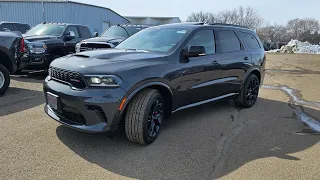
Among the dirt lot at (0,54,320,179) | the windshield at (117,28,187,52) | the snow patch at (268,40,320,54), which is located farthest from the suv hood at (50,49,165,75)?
the snow patch at (268,40,320,54)

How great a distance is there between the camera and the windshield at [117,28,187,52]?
4.95 meters

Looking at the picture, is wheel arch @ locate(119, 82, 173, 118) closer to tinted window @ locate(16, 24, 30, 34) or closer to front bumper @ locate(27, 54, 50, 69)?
front bumper @ locate(27, 54, 50, 69)

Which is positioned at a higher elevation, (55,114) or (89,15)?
(89,15)

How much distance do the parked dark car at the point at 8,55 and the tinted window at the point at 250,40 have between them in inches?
201

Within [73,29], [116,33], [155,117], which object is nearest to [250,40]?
[155,117]

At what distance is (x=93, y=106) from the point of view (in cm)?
378

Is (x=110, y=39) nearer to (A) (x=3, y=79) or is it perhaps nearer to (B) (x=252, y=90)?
(A) (x=3, y=79)

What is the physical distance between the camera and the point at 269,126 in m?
5.49

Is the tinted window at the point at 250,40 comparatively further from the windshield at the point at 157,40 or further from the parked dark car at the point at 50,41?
the parked dark car at the point at 50,41

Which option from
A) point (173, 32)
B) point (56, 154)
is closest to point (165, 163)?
point (56, 154)

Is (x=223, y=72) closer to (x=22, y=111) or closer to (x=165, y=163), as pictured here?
(x=165, y=163)

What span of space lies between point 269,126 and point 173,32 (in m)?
2.39

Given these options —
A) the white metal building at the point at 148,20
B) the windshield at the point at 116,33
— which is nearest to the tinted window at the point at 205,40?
the windshield at the point at 116,33

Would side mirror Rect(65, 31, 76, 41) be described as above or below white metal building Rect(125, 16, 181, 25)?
below
